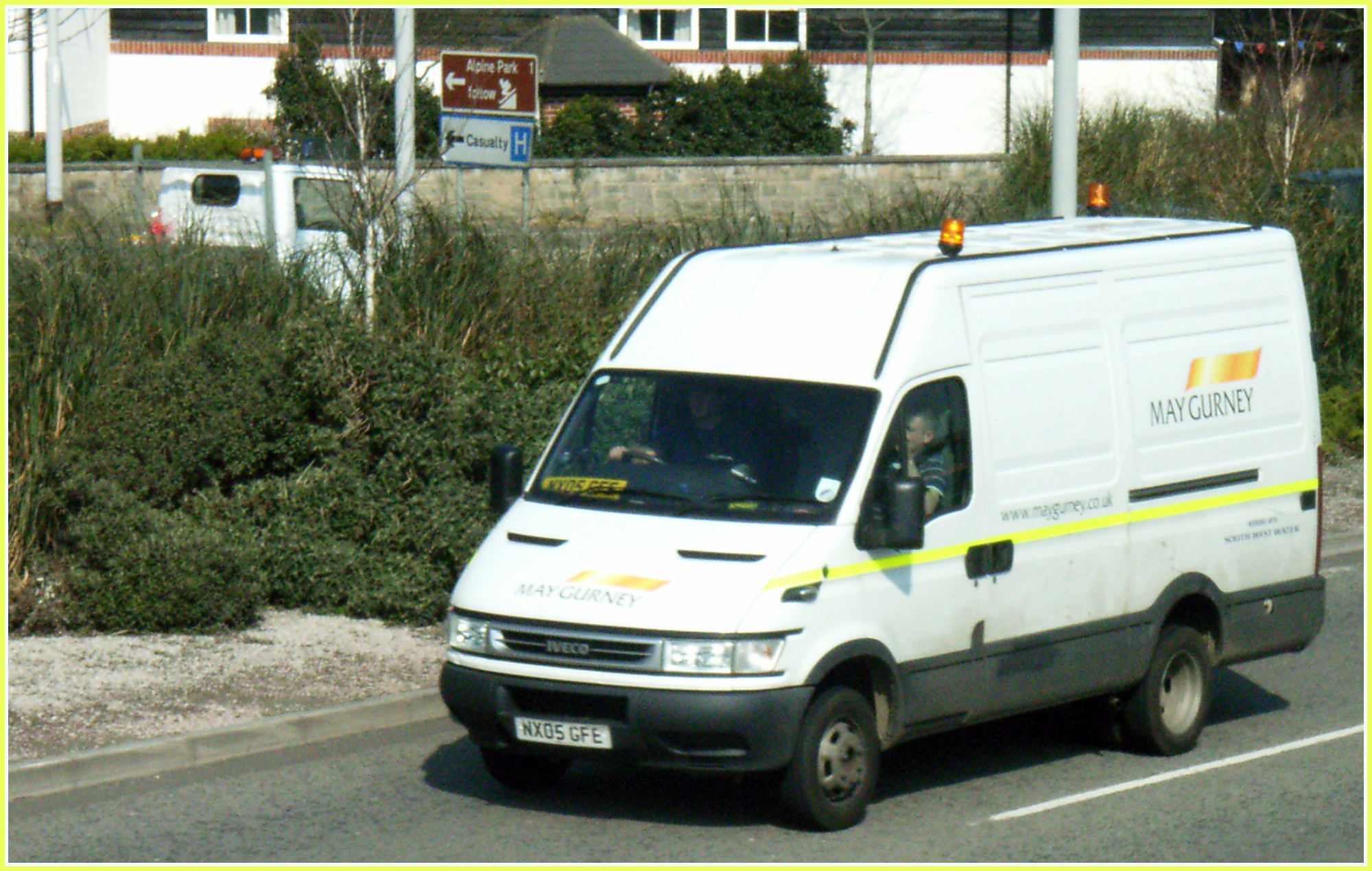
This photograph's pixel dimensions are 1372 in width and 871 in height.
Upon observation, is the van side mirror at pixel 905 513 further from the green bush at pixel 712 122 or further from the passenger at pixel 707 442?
the green bush at pixel 712 122

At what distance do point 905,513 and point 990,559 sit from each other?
800mm

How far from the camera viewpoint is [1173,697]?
908 centimetres

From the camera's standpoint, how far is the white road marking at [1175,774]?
798 cm

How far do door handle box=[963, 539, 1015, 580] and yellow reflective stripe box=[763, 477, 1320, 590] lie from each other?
0.02m

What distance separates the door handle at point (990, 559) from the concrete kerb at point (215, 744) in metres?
3.05

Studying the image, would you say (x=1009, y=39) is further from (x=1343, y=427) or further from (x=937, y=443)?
(x=937, y=443)

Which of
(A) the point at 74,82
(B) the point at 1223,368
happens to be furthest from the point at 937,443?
(A) the point at 74,82

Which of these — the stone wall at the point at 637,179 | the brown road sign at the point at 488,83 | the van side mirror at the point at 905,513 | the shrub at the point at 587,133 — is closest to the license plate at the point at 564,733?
the van side mirror at the point at 905,513

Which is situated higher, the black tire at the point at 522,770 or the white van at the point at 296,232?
the white van at the point at 296,232

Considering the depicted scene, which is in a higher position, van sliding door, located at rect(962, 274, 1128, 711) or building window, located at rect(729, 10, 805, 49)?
building window, located at rect(729, 10, 805, 49)

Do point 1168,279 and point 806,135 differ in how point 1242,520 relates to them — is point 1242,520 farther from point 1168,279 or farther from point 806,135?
point 806,135

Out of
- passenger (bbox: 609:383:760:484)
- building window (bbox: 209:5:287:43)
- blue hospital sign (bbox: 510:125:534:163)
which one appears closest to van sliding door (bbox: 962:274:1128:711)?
passenger (bbox: 609:383:760:484)

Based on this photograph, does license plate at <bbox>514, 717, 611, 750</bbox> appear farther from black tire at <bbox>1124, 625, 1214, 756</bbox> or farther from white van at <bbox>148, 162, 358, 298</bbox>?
white van at <bbox>148, 162, 358, 298</bbox>

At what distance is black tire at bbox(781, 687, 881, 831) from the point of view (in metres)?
7.37
